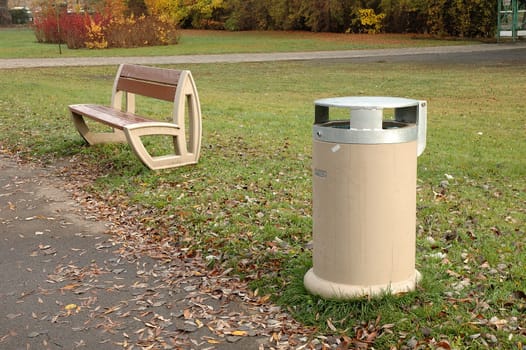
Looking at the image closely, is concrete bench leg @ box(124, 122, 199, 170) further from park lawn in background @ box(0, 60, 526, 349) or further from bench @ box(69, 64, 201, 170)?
park lawn in background @ box(0, 60, 526, 349)

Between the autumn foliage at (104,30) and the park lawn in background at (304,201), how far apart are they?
17.9 metres

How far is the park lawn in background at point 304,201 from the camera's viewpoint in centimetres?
402

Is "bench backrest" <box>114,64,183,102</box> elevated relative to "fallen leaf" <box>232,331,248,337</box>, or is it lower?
elevated

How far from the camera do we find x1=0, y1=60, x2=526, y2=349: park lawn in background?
4016 millimetres

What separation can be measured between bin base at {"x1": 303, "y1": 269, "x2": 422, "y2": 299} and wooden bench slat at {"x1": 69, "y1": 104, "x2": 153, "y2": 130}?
139 inches

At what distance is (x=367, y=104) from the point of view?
3.98 m

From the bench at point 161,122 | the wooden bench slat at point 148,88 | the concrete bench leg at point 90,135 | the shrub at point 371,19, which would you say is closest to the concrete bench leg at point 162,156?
the bench at point 161,122

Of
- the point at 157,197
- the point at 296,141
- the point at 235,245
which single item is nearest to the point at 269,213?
A: the point at 235,245

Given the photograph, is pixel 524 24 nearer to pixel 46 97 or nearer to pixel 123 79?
pixel 46 97

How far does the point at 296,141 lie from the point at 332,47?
23331 millimetres

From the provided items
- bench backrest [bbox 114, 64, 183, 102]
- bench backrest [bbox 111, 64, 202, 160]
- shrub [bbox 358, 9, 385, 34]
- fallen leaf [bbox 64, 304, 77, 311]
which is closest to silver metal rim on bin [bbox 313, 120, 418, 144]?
fallen leaf [bbox 64, 304, 77, 311]

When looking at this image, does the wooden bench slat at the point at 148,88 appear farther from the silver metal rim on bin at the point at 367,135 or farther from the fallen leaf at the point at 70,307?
the silver metal rim on bin at the point at 367,135

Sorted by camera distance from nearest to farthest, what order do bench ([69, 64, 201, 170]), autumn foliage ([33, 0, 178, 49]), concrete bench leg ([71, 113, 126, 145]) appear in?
bench ([69, 64, 201, 170]) → concrete bench leg ([71, 113, 126, 145]) → autumn foliage ([33, 0, 178, 49])

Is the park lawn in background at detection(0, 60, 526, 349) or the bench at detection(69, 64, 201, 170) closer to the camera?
the park lawn in background at detection(0, 60, 526, 349)
